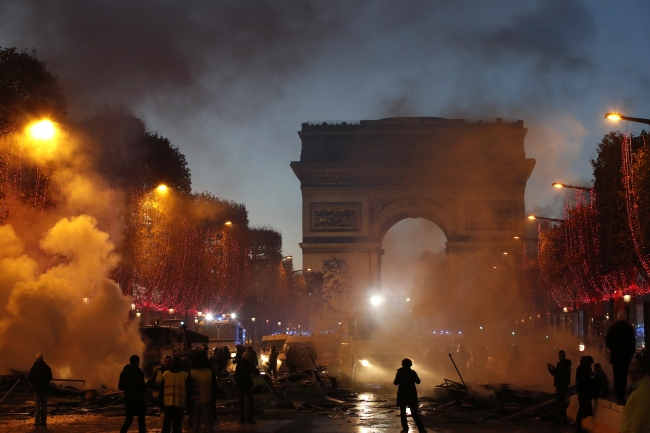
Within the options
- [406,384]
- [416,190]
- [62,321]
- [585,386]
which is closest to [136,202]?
[62,321]

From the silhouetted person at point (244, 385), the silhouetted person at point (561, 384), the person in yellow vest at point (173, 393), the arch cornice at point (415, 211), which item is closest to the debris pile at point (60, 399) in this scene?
the silhouetted person at point (244, 385)

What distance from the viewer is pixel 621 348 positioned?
15.9 meters

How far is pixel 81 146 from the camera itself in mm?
32719

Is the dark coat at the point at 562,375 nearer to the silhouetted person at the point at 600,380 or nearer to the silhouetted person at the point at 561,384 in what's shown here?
the silhouetted person at the point at 561,384

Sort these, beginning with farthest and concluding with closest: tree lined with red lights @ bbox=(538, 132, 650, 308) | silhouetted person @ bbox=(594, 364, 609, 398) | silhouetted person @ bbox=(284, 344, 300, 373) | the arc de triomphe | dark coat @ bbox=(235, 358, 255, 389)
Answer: the arc de triomphe < silhouetted person @ bbox=(284, 344, 300, 373) < tree lined with red lights @ bbox=(538, 132, 650, 308) < dark coat @ bbox=(235, 358, 255, 389) < silhouetted person @ bbox=(594, 364, 609, 398)

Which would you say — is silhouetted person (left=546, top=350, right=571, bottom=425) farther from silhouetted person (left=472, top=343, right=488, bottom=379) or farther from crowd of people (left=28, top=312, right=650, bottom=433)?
silhouetted person (left=472, top=343, right=488, bottom=379)

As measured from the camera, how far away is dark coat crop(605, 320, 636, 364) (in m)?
15.8

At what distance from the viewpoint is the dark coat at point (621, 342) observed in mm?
15812

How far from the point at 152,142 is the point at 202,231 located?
11.6 m

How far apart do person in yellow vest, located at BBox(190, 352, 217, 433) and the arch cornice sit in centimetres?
6620

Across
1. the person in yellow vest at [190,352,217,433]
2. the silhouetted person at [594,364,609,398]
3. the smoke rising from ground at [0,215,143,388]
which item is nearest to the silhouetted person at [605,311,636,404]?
the silhouetted person at [594,364,609,398]

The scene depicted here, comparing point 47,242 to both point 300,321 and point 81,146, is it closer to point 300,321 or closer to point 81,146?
point 81,146

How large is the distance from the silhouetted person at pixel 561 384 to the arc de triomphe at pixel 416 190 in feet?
Result: 196

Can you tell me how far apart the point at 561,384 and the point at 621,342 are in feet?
10.7
